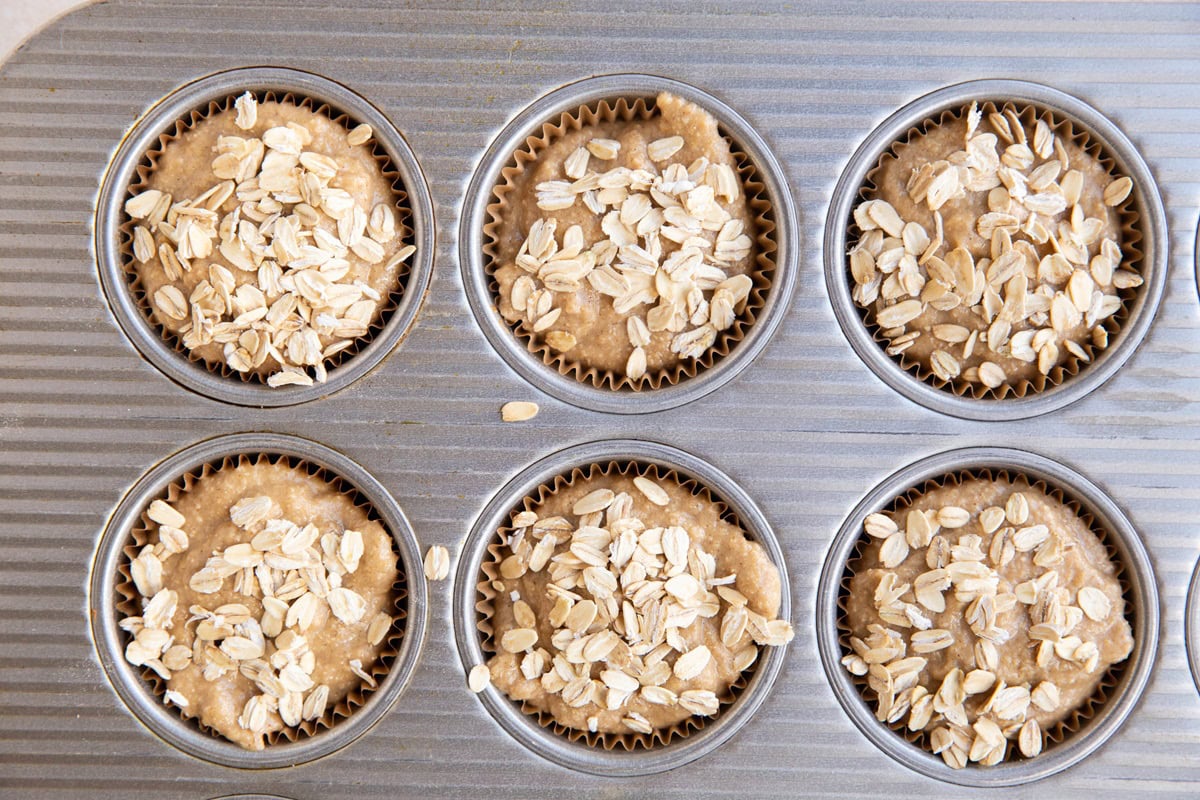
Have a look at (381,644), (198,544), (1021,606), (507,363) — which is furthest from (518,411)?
(1021,606)

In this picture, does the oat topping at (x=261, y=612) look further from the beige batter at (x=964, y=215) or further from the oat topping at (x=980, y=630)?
the beige batter at (x=964, y=215)

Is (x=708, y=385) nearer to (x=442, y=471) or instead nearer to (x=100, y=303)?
(x=442, y=471)

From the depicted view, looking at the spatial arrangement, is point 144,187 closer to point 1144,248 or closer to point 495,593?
point 495,593

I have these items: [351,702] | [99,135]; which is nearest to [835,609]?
[351,702]

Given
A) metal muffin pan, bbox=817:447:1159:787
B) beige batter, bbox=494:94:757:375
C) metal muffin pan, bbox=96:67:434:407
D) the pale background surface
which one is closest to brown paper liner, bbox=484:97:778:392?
beige batter, bbox=494:94:757:375

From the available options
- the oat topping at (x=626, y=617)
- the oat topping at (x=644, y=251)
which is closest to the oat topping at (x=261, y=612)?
the oat topping at (x=626, y=617)
